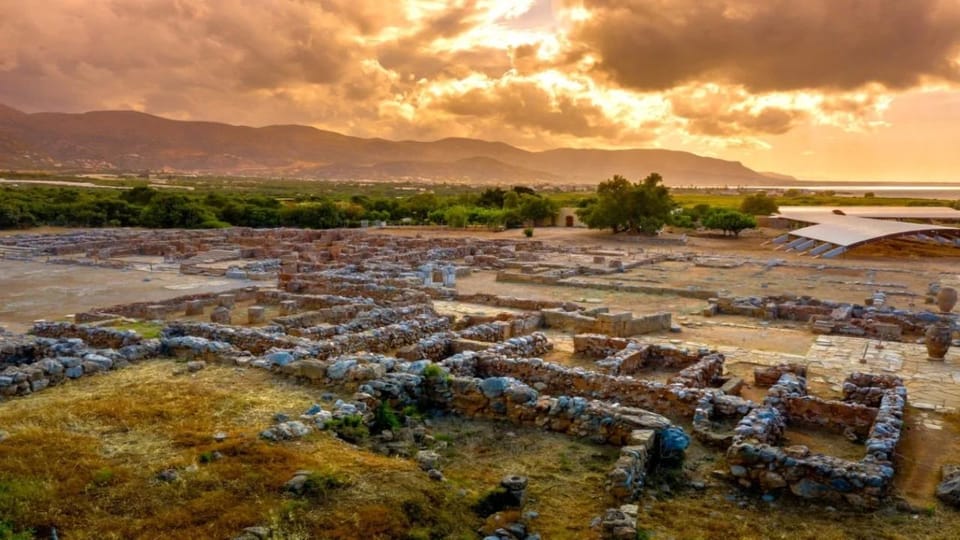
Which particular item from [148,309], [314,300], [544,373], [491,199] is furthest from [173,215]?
[544,373]

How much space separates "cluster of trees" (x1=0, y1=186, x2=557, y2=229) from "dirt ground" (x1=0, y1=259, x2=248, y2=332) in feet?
75.3

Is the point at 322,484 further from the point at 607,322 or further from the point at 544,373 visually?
the point at 607,322

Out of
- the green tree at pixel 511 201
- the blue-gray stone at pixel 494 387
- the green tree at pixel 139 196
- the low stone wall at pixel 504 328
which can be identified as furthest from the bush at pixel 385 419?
the green tree at pixel 139 196

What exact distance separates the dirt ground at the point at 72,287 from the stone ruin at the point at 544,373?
2.62 metres

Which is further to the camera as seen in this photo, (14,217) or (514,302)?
(14,217)

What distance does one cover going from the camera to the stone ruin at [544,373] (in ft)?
26.5

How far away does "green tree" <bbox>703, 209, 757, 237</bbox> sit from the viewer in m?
53.2

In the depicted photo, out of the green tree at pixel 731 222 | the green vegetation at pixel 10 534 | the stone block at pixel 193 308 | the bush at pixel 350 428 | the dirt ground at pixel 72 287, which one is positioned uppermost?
the green tree at pixel 731 222

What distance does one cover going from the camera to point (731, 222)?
175 ft

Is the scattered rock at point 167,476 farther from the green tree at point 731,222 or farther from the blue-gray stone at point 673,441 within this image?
the green tree at point 731,222

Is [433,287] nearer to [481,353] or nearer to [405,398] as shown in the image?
[481,353]

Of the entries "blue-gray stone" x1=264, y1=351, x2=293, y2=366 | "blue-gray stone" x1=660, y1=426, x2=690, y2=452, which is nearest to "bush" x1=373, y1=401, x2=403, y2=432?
"blue-gray stone" x1=264, y1=351, x2=293, y2=366

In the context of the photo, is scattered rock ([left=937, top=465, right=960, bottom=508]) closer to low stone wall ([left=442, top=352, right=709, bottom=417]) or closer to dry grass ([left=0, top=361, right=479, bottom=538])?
low stone wall ([left=442, top=352, right=709, bottom=417])

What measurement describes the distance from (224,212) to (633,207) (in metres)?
34.8
